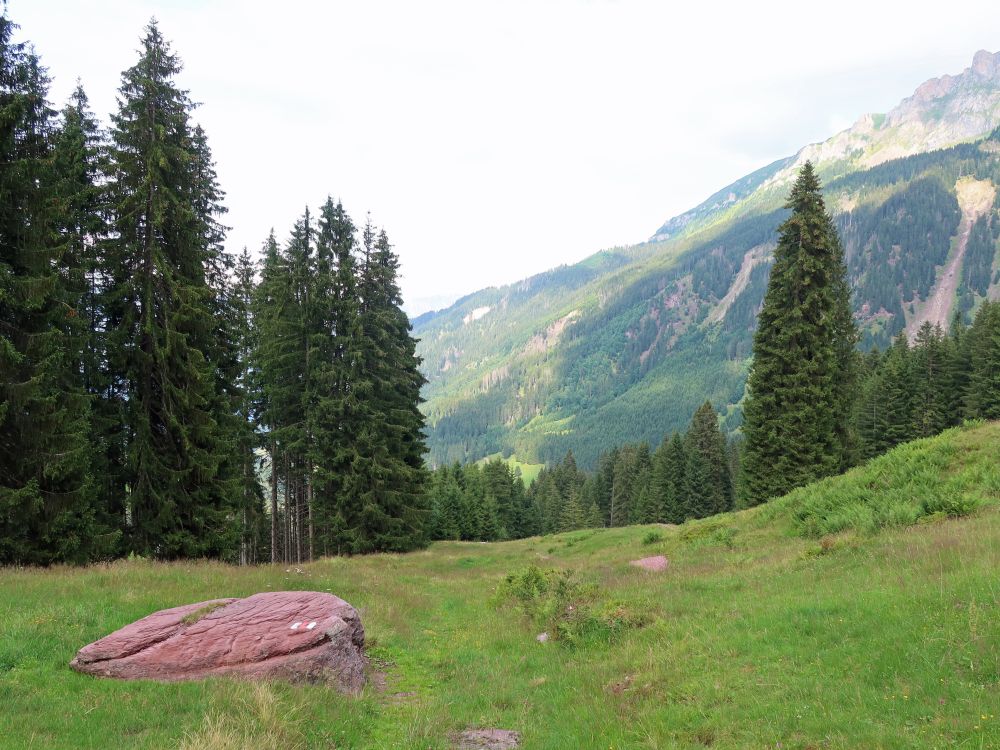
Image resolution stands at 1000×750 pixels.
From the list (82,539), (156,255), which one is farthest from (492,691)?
(156,255)

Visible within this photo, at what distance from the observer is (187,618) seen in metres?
9.36

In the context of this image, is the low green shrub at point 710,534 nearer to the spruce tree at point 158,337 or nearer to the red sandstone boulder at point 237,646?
the red sandstone boulder at point 237,646

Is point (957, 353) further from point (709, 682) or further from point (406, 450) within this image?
point (709, 682)

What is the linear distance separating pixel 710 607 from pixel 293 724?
8109 mm

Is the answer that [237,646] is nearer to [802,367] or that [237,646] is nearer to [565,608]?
[565,608]

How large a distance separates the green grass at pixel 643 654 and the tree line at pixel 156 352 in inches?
150

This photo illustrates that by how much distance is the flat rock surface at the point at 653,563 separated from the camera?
17389 millimetres

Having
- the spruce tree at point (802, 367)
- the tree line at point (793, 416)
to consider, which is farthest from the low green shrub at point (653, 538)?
the tree line at point (793, 416)

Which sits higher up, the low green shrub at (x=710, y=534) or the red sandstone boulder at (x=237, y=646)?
the red sandstone boulder at (x=237, y=646)

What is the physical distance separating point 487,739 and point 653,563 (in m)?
12.5

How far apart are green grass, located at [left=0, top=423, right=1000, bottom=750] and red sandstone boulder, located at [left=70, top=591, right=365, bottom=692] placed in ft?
1.60

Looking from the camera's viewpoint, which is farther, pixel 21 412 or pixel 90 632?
pixel 21 412

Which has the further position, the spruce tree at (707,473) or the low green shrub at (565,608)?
the spruce tree at (707,473)

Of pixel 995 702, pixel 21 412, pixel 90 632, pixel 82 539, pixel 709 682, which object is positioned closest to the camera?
pixel 995 702
